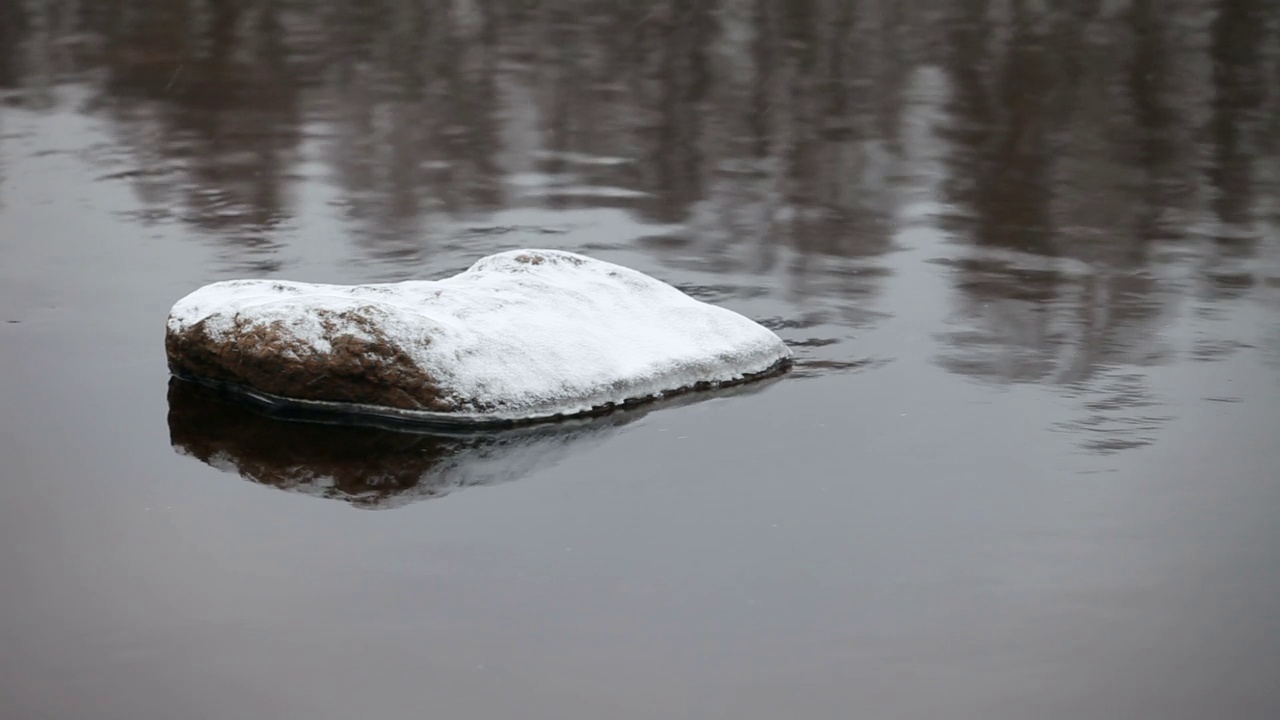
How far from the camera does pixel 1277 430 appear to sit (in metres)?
6.65

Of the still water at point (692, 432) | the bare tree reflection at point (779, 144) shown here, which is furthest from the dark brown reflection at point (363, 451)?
the bare tree reflection at point (779, 144)

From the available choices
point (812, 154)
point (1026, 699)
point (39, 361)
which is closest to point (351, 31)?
point (812, 154)

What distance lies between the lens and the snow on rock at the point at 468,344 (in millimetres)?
6484

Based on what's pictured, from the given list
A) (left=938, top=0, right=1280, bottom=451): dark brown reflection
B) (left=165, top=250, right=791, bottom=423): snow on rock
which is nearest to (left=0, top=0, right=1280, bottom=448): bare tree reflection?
(left=938, top=0, right=1280, bottom=451): dark brown reflection

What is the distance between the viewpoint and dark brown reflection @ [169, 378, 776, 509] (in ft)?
19.7

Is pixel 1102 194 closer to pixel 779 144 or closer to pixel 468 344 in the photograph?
pixel 779 144

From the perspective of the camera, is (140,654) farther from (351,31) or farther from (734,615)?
(351,31)

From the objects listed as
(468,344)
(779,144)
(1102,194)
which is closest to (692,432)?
(468,344)

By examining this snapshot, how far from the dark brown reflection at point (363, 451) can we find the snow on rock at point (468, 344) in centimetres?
13

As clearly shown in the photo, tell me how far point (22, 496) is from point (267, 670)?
1865 mm

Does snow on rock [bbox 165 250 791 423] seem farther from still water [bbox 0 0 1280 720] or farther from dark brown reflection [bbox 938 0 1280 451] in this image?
dark brown reflection [bbox 938 0 1280 451]

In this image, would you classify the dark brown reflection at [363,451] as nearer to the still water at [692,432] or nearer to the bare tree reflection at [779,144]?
the still water at [692,432]

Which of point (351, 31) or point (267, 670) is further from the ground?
point (351, 31)

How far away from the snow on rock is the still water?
19cm
